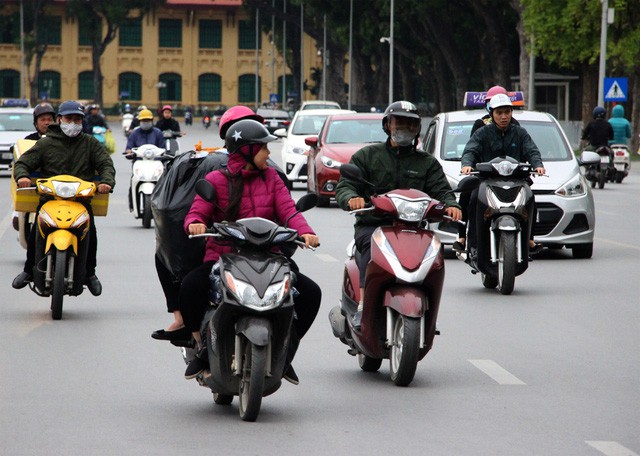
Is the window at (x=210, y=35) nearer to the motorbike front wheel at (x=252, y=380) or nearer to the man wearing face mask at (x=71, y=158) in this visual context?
the man wearing face mask at (x=71, y=158)

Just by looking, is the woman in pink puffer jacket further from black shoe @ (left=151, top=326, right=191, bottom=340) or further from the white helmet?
the white helmet

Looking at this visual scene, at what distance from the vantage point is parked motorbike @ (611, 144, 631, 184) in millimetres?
34303

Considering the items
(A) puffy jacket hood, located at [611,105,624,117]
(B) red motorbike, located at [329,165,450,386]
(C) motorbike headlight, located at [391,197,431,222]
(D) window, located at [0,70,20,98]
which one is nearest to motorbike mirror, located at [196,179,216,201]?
(B) red motorbike, located at [329,165,450,386]

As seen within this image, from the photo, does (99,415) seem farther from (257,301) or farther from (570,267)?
(570,267)

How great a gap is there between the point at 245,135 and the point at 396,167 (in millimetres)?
1751

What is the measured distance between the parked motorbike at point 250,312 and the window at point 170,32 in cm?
12467

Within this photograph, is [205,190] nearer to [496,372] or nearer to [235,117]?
[235,117]


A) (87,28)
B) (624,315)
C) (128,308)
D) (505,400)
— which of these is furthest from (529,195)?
(87,28)

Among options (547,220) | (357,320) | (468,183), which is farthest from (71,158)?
(547,220)

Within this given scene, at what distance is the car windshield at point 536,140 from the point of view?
17797 mm

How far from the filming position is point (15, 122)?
38.3 meters

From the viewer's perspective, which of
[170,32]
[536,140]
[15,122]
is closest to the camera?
[536,140]

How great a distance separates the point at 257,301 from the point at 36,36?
109 meters

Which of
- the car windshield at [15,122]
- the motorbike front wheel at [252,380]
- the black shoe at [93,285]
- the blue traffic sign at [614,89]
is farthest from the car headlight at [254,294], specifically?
the blue traffic sign at [614,89]
